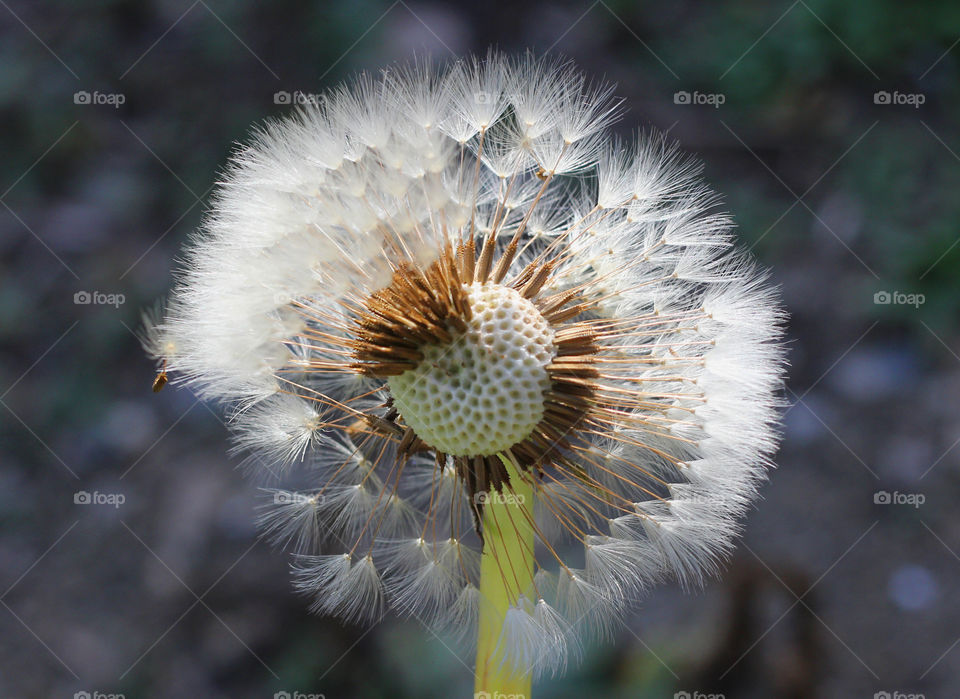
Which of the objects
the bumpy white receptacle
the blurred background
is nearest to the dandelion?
the bumpy white receptacle

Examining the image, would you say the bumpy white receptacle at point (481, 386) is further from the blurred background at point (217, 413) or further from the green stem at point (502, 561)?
the blurred background at point (217, 413)

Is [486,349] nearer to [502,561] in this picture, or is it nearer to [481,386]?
[481,386]

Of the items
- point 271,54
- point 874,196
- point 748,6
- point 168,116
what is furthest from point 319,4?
point 874,196

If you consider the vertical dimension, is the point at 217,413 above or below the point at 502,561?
above

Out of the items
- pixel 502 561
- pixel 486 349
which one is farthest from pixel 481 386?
pixel 502 561

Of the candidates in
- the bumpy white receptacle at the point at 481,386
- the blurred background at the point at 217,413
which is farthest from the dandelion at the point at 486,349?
the blurred background at the point at 217,413

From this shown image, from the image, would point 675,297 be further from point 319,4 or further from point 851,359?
point 319,4
